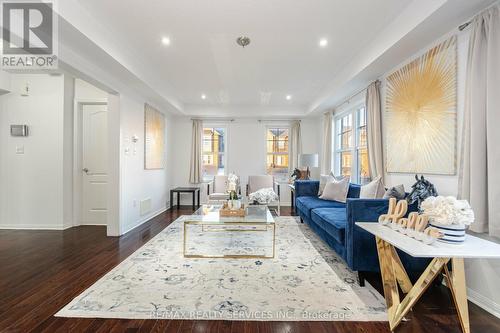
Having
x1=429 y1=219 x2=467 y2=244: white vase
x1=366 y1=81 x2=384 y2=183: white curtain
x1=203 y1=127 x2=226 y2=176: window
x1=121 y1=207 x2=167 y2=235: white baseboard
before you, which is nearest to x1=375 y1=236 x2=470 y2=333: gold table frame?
x1=429 y1=219 x2=467 y2=244: white vase

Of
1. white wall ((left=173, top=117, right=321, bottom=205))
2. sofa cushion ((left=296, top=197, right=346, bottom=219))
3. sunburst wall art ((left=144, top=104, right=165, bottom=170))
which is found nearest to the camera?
sofa cushion ((left=296, top=197, right=346, bottom=219))

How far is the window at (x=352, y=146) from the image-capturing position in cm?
436

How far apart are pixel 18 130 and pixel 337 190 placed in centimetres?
549

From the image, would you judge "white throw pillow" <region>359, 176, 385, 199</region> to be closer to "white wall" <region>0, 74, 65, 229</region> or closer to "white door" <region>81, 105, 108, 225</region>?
"white door" <region>81, 105, 108, 225</region>

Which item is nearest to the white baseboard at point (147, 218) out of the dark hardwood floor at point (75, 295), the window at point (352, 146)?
the dark hardwood floor at point (75, 295)

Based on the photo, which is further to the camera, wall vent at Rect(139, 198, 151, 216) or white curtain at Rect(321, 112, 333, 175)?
white curtain at Rect(321, 112, 333, 175)

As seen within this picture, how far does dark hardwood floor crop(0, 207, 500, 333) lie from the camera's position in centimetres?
164

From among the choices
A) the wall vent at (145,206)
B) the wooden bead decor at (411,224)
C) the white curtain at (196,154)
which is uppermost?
the white curtain at (196,154)

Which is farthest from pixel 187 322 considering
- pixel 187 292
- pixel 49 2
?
pixel 49 2

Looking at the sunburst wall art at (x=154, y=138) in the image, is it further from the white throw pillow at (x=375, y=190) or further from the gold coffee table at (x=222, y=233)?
A: the white throw pillow at (x=375, y=190)

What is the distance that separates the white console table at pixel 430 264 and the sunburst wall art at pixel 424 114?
107cm

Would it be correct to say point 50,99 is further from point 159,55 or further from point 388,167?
point 388,167

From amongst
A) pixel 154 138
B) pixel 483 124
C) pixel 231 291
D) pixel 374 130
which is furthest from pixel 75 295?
pixel 374 130

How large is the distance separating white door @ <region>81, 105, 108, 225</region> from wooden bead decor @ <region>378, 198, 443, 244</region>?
451 cm
